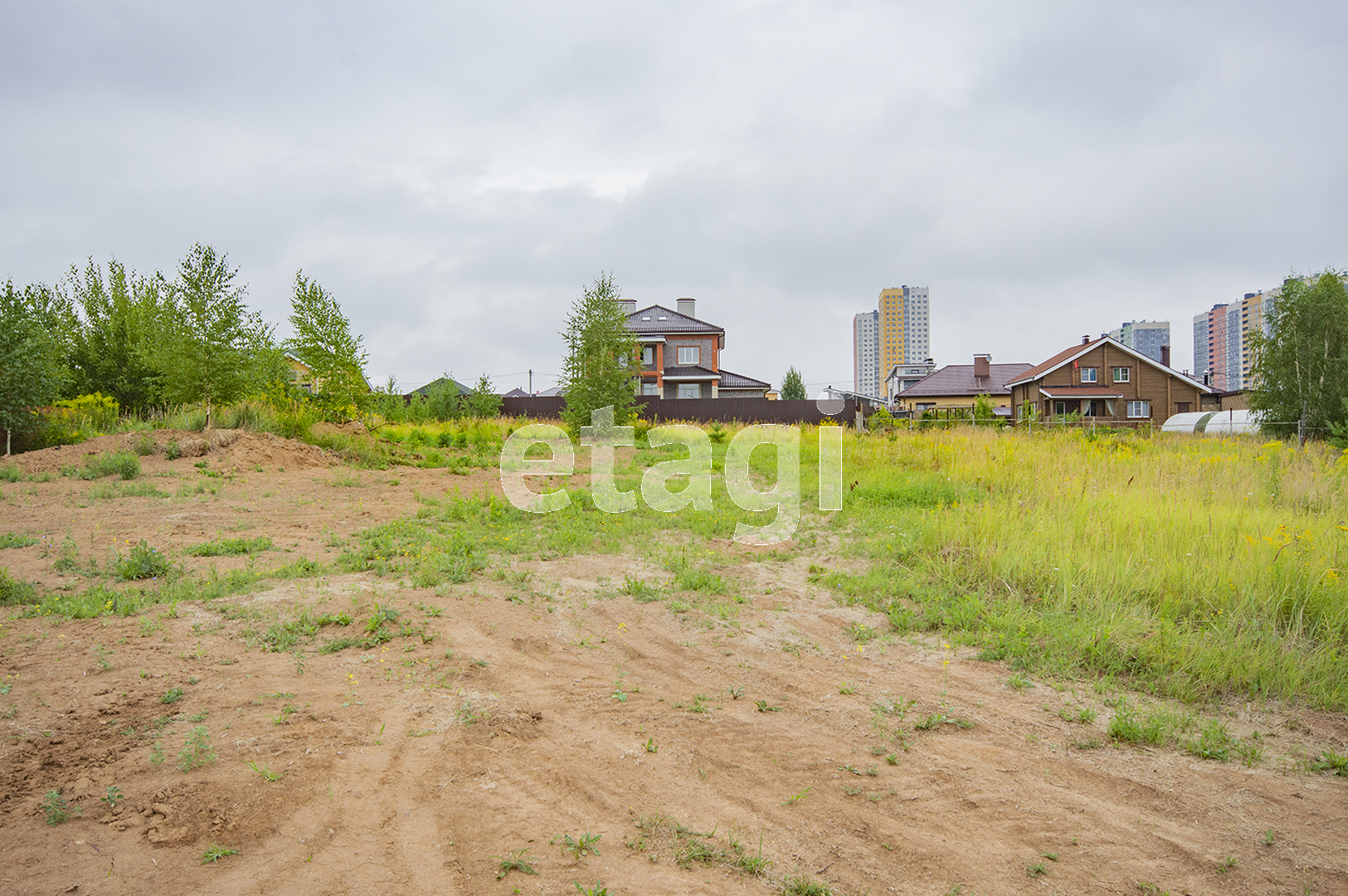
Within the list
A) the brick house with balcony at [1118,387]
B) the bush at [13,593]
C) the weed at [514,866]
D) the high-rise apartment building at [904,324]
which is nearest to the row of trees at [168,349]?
the bush at [13,593]

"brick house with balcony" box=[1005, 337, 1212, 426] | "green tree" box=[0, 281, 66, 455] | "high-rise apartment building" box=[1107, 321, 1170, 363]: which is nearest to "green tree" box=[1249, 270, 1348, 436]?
"brick house with balcony" box=[1005, 337, 1212, 426]

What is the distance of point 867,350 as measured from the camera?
152m

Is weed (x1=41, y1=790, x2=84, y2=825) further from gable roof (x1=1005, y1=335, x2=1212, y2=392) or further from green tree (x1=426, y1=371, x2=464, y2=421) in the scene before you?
gable roof (x1=1005, y1=335, x2=1212, y2=392)

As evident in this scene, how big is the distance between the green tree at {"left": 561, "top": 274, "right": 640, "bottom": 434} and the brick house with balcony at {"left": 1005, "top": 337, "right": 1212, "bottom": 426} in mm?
27554

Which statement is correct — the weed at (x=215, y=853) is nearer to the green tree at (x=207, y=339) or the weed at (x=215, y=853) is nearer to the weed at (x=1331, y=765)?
the weed at (x=1331, y=765)

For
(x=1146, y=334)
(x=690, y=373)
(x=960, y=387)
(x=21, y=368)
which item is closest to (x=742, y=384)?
(x=690, y=373)

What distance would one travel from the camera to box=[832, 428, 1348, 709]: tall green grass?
4027 mm

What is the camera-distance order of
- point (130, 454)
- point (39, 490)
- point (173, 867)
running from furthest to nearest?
point (130, 454)
point (39, 490)
point (173, 867)

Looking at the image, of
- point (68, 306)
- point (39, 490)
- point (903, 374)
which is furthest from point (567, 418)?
point (903, 374)

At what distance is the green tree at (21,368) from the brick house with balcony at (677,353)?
2668 cm

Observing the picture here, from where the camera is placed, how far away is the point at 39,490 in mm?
9344

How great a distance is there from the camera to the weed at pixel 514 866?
2.24 metres

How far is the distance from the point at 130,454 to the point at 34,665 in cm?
952

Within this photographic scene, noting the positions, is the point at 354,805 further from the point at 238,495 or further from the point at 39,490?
the point at 39,490
